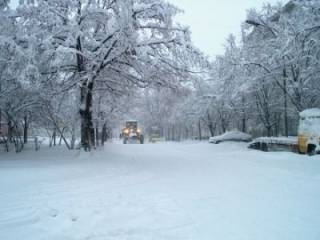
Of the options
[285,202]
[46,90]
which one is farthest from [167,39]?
[285,202]

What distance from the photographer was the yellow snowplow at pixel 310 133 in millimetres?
13516

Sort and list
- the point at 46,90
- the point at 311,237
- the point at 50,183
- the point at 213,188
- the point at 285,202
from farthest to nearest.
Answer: the point at 46,90 < the point at 50,183 < the point at 213,188 < the point at 285,202 < the point at 311,237

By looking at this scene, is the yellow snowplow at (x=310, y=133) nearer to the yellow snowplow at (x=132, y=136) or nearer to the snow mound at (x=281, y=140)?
the snow mound at (x=281, y=140)

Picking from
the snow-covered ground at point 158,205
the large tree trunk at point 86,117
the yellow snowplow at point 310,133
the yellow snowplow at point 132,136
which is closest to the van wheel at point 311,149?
the yellow snowplow at point 310,133

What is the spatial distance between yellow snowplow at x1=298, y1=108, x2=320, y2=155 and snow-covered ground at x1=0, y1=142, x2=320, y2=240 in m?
3.91

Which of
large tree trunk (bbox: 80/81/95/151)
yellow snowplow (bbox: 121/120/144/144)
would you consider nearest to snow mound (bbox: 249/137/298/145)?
large tree trunk (bbox: 80/81/95/151)

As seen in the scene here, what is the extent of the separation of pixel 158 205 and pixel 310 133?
10.4 metres

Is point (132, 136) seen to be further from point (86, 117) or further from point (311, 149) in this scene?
point (311, 149)

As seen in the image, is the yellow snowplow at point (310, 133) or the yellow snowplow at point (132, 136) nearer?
the yellow snowplow at point (310, 133)

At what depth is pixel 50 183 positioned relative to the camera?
8109mm

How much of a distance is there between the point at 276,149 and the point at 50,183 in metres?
13.6

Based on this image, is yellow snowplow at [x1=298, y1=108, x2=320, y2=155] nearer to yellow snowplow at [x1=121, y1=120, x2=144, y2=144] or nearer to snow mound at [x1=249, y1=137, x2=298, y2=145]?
snow mound at [x1=249, y1=137, x2=298, y2=145]

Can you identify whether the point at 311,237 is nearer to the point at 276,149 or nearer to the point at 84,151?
the point at 84,151

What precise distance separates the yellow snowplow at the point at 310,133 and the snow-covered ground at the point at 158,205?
391 cm
